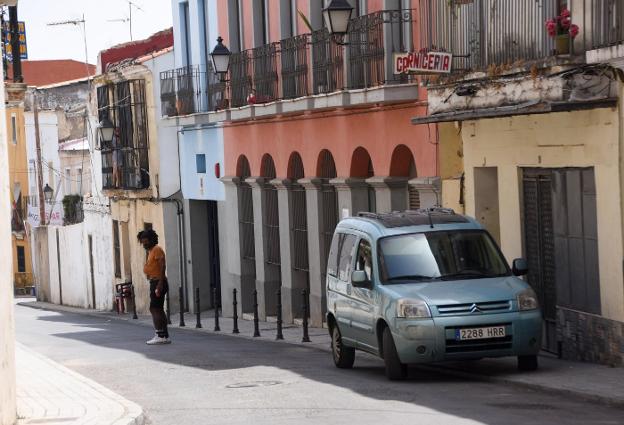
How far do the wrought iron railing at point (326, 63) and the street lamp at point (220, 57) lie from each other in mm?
3959

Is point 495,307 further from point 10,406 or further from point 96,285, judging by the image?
point 96,285

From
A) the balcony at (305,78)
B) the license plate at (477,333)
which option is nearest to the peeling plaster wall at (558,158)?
the license plate at (477,333)

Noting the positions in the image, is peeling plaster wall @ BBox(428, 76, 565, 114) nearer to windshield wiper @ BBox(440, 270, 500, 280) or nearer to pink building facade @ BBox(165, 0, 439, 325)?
pink building facade @ BBox(165, 0, 439, 325)

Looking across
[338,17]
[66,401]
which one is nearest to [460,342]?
[66,401]

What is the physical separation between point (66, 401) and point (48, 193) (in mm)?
53295

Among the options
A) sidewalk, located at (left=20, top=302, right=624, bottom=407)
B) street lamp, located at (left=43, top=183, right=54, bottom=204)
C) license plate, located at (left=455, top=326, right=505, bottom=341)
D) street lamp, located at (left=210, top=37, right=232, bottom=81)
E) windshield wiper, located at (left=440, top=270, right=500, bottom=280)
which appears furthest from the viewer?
street lamp, located at (left=43, top=183, right=54, bottom=204)

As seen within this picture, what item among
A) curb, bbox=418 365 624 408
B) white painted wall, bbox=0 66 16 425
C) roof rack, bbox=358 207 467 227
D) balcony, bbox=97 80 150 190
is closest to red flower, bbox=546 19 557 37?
roof rack, bbox=358 207 467 227

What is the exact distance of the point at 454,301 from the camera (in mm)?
15750

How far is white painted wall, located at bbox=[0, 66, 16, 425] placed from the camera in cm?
1188

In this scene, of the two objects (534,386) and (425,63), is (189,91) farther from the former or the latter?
(534,386)

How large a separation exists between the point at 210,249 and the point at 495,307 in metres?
24.1

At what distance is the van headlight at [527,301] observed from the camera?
15.9 m

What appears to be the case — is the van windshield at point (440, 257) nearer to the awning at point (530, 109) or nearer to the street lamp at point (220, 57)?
the awning at point (530, 109)

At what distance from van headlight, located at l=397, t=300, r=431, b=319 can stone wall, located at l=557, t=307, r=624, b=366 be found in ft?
7.60
